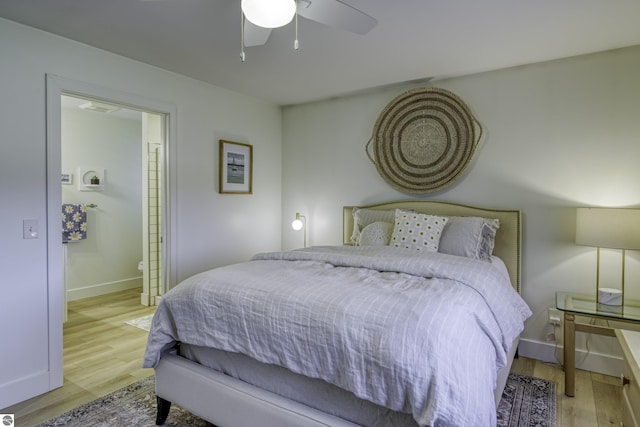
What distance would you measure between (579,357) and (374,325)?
91.1 inches

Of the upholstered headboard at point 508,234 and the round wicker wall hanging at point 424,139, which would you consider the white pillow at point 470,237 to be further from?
the round wicker wall hanging at point 424,139

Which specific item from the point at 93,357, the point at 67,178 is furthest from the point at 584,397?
the point at 67,178

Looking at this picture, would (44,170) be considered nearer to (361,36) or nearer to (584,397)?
→ (361,36)

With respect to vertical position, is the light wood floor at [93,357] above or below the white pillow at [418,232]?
below

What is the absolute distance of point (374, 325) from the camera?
1.39m

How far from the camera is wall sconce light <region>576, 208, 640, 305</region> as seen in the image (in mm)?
2270

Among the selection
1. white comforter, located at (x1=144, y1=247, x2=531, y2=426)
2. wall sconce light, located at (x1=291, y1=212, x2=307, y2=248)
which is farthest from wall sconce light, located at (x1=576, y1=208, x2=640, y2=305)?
wall sconce light, located at (x1=291, y1=212, x2=307, y2=248)

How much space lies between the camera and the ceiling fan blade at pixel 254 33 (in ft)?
6.25

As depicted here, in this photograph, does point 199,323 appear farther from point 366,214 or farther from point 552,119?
point 552,119

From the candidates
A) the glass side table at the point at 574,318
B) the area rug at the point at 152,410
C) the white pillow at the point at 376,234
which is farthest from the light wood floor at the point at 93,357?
the glass side table at the point at 574,318

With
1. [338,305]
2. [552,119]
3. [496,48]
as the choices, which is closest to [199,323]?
[338,305]

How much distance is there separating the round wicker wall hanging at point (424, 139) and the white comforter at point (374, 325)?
4.13 feet

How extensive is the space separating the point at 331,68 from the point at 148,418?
278 cm

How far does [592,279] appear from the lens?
269cm
